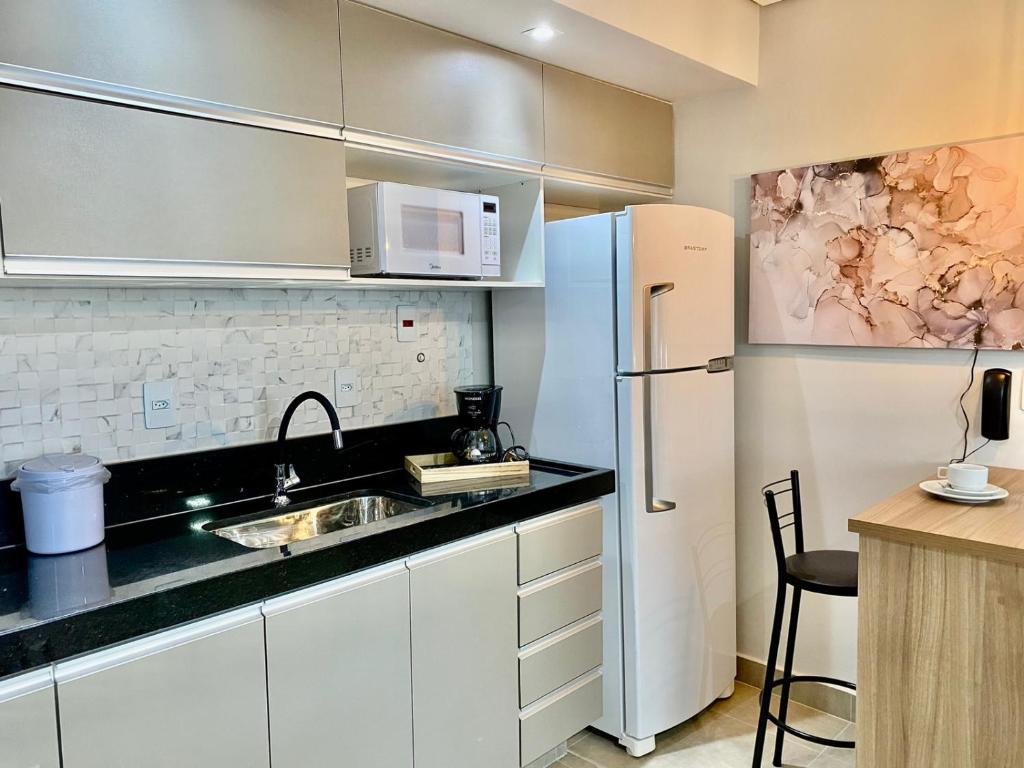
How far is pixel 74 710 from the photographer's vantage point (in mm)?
1377

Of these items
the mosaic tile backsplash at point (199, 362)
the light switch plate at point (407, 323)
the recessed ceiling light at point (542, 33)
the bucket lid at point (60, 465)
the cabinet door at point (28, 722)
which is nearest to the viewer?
the cabinet door at point (28, 722)

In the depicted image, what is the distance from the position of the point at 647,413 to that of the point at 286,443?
1.13 m

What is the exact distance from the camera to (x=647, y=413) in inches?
96.1

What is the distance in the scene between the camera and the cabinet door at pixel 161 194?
4.86ft

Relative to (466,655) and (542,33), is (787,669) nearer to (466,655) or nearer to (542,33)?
(466,655)

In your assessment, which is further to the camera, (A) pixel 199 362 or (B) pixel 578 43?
(B) pixel 578 43

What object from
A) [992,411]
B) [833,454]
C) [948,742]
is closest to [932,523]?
[948,742]

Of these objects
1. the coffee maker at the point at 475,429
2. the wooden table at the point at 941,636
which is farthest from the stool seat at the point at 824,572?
the coffee maker at the point at 475,429

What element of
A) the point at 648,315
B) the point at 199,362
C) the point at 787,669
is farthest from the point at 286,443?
the point at 787,669

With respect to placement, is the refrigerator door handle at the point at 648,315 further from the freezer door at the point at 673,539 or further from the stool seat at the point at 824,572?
the stool seat at the point at 824,572

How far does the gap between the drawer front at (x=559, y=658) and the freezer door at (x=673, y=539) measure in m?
0.12

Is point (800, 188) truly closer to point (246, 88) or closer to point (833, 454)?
point (833, 454)

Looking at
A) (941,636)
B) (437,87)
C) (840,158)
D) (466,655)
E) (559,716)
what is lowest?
(559,716)

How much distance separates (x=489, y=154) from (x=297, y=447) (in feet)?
3.52
